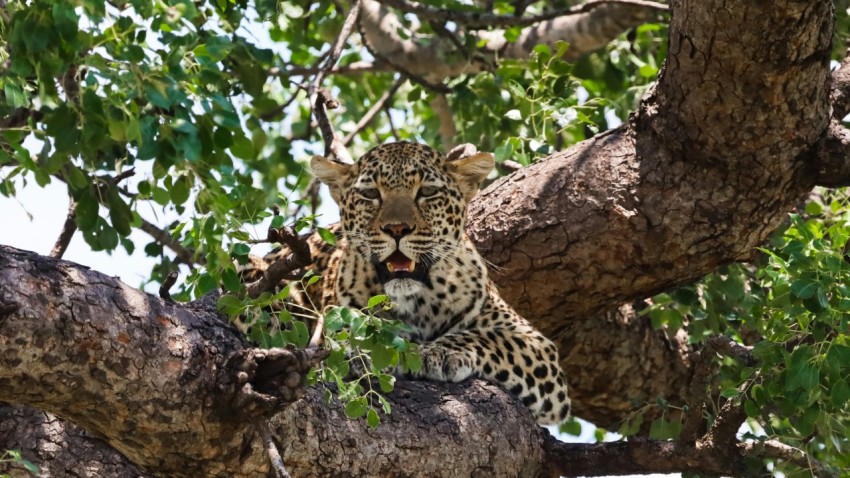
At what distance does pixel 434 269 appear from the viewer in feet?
27.1

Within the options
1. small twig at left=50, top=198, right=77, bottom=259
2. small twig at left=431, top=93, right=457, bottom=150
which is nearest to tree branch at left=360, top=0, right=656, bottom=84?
small twig at left=431, top=93, right=457, bottom=150

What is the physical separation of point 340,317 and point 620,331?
176 inches

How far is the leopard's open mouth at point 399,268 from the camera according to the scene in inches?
320

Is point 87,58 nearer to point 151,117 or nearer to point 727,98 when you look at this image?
point 151,117

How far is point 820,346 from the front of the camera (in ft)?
20.0

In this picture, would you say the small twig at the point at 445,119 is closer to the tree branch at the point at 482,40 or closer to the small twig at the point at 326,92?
the tree branch at the point at 482,40

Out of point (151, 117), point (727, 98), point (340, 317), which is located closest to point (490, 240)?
point (727, 98)

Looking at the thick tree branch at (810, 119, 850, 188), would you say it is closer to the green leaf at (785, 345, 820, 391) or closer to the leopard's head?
the green leaf at (785, 345, 820, 391)

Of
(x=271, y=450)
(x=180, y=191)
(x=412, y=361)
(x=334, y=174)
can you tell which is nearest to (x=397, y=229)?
(x=334, y=174)

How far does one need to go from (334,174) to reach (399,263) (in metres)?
0.94

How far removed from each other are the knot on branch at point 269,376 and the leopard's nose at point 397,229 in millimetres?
3127

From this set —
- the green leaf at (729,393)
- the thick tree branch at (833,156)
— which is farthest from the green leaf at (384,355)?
the thick tree branch at (833,156)

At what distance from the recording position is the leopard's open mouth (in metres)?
8.12

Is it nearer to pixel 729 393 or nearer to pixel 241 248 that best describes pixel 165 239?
pixel 241 248
